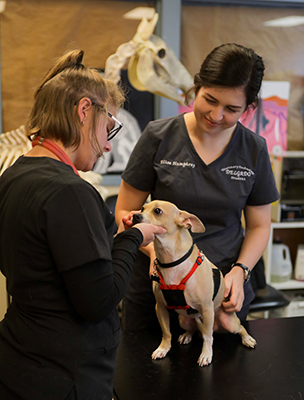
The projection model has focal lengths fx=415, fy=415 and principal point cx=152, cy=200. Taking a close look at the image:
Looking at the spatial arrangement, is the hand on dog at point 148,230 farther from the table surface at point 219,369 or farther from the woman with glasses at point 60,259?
the table surface at point 219,369

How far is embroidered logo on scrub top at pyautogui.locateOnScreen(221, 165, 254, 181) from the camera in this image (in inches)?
57.8

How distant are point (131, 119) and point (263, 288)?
62.7 inches

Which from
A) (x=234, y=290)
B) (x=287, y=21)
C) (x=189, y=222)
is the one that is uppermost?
(x=287, y=21)

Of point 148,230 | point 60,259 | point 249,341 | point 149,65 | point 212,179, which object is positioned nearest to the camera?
point 60,259

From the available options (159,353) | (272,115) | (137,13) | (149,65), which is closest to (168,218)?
(159,353)

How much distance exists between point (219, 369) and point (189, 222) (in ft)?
1.41

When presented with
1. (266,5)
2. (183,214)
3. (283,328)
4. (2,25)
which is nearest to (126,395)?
(183,214)

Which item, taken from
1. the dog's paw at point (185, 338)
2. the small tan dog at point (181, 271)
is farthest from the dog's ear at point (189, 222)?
the dog's paw at point (185, 338)

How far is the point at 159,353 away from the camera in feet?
4.09

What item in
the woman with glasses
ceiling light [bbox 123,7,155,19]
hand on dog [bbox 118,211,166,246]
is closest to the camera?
the woman with glasses

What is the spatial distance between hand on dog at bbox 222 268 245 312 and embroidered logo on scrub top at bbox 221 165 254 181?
322mm

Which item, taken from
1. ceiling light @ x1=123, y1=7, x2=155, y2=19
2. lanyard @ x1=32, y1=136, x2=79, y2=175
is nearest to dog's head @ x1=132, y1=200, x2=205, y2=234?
lanyard @ x1=32, y1=136, x2=79, y2=175

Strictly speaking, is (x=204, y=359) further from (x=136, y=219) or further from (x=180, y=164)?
(x=180, y=164)

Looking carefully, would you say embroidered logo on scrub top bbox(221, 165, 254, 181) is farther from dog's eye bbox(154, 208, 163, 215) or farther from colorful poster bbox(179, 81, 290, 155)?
colorful poster bbox(179, 81, 290, 155)
